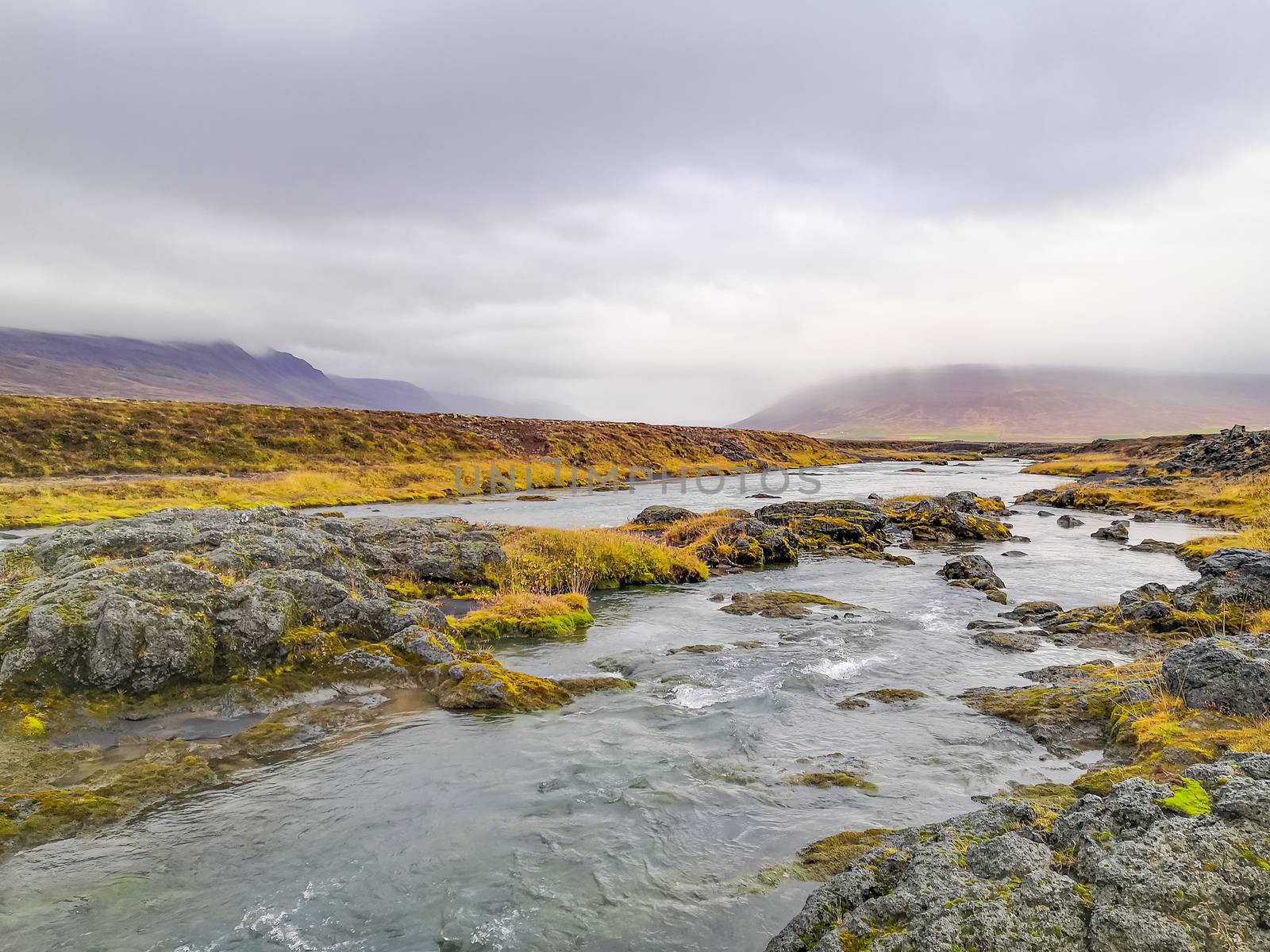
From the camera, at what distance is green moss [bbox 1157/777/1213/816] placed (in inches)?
219

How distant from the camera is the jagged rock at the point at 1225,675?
1017 centimetres

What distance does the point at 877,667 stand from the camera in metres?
16.5

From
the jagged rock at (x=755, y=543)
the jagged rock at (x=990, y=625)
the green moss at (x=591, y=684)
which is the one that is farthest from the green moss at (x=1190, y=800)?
the jagged rock at (x=755, y=543)

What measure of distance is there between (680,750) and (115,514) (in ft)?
152

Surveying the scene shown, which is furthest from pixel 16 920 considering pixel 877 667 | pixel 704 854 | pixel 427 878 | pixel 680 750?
pixel 877 667

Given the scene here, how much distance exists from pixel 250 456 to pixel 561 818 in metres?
68.8

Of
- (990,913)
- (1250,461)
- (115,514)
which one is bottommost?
(115,514)

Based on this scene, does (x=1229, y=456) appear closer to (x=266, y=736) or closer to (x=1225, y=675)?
(x=1225, y=675)

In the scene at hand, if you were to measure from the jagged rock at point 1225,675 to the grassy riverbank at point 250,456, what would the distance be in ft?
169

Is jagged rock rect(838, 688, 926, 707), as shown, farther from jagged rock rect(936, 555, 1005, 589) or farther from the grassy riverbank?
the grassy riverbank

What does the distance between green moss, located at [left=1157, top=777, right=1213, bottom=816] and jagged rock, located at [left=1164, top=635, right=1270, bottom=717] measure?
19.4 feet

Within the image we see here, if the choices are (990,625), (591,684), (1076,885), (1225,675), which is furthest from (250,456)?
(1076,885)

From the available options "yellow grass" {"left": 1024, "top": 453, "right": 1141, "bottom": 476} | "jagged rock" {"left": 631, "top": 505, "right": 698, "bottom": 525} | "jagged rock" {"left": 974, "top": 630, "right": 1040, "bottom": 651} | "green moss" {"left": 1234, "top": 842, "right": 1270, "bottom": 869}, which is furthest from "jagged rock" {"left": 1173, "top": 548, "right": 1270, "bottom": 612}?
"yellow grass" {"left": 1024, "top": 453, "right": 1141, "bottom": 476}

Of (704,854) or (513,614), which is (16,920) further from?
(513,614)
